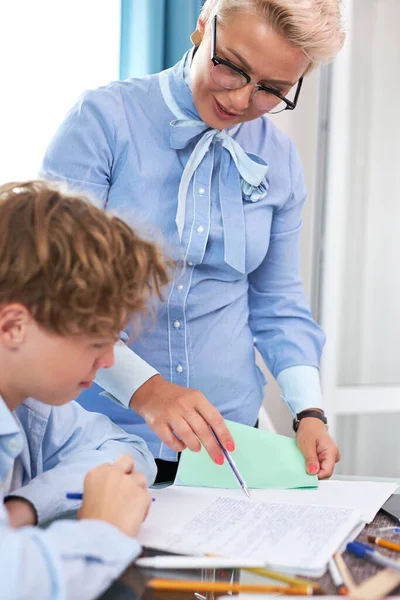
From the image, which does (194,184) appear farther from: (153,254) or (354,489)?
(354,489)

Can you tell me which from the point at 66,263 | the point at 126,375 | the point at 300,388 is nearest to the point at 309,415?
the point at 300,388

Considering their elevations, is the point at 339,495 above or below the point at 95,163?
below

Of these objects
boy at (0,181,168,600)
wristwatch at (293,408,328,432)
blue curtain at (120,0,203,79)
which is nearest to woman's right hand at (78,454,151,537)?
boy at (0,181,168,600)

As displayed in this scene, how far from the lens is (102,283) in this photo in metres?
0.88

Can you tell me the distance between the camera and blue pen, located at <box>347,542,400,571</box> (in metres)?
0.82

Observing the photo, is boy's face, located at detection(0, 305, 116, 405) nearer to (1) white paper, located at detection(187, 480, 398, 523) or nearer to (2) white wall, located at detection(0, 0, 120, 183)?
(1) white paper, located at detection(187, 480, 398, 523)

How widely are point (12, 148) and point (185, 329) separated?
0.97m

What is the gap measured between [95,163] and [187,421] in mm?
458

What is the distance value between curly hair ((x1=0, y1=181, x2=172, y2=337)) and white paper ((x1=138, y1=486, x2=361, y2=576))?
258mm

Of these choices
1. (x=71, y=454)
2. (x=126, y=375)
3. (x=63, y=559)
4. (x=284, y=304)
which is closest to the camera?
(x=63, y=559)

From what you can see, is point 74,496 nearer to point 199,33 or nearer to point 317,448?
point 317,448

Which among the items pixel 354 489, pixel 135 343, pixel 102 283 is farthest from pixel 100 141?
pixel 354 489

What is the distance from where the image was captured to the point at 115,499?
855 millimetres

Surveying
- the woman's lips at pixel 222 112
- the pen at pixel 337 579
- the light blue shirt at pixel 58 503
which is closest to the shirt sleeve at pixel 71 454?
the light blue shirt at pixel 58 503
